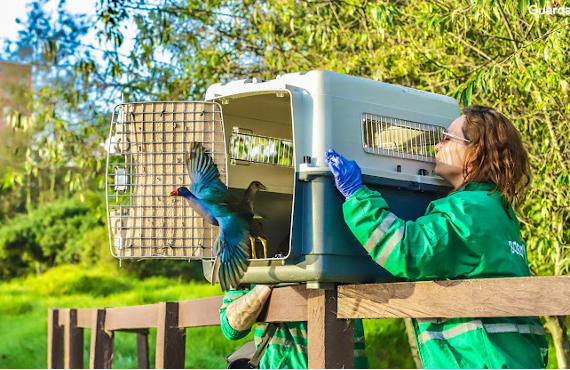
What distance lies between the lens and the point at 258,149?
11.2 ft

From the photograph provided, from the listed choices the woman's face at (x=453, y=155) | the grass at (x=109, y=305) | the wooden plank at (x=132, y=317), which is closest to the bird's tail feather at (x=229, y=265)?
the woman's face at (x=453, y=155)

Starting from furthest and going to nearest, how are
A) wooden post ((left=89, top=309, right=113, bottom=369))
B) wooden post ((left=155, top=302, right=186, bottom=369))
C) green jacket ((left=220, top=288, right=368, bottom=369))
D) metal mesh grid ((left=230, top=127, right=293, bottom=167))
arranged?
1. wooden post ((left=89, top=309, right=113, bottom=369))
2. wooden post ((left=155, top=302, right=186, bottom=369))
3. metal mesh grid ((left=230, top=127, right=293, bottom=167))
4. green jacket ((left=220, top=288, right=368, bottom=369))

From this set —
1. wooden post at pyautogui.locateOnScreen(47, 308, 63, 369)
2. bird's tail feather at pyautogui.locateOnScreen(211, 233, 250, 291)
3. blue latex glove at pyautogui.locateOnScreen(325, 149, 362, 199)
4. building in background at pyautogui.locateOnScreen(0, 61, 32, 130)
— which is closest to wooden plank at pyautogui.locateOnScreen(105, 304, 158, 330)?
wooden post at pyautogui.locateOnScreen(47, 308, 63, 369)

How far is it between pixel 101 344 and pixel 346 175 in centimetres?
339

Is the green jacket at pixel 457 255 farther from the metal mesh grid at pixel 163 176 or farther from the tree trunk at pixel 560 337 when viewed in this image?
the tree trunk at pixel 560 337

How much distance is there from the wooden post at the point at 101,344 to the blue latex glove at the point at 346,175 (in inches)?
131

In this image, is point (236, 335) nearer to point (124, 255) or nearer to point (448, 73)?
point (124, 255)

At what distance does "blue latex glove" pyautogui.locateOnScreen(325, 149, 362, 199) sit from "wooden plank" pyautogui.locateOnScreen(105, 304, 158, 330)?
2413 mm

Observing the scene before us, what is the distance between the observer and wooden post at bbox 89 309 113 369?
17.5 ft

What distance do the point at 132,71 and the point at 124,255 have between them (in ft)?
11.2

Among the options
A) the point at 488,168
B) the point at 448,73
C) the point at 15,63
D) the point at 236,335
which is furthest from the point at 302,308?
the point at 15,63

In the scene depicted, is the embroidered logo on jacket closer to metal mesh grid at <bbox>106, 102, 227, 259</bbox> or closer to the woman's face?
the woman's face

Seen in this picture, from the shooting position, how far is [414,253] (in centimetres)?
229

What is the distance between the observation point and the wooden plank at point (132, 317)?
15.3 feet
